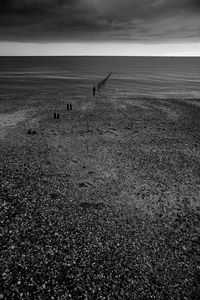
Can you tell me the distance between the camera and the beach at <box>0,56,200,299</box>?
6.68 meters

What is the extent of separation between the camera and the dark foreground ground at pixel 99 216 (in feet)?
21.9

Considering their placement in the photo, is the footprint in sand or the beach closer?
the beach

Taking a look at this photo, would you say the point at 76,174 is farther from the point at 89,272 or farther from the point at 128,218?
the point at 89,272

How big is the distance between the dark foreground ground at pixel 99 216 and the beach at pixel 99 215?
35mm

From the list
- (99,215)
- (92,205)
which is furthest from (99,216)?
(92,205)

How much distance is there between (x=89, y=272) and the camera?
6.96m

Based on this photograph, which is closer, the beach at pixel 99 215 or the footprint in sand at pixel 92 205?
the beach at pixel 99 215

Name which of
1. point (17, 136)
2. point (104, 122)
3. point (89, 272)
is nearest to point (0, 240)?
point (89, 272)

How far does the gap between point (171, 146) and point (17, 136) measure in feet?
46.5

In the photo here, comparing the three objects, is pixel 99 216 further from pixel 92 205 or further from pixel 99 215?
pixel 92 205

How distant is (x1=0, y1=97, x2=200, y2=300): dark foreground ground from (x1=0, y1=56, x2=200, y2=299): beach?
4cm

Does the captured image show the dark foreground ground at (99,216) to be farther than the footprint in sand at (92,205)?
No

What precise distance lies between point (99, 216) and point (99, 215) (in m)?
0.07

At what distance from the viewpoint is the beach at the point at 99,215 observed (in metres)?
6.68
